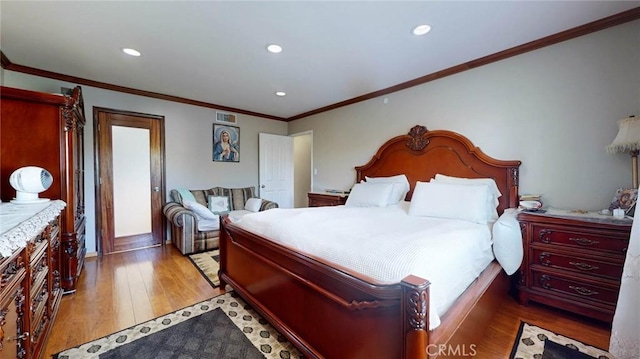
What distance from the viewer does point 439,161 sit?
10.4 ft

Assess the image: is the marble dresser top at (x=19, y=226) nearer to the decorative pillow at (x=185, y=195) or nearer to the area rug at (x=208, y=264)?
the area rug at (x=208, y=264)

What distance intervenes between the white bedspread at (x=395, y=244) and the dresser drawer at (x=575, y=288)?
55 cm

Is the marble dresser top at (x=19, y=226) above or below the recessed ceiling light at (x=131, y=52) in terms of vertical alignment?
below

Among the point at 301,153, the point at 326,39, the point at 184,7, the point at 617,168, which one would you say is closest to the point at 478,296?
the point at 617,168

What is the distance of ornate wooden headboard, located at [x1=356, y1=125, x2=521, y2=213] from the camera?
8.80 ft

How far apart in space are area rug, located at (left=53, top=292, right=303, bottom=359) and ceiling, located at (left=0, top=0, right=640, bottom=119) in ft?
7.84

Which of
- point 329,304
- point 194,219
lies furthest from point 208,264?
point 329,304

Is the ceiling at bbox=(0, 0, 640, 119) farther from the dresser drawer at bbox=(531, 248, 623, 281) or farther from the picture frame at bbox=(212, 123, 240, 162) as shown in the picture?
the dresser drawer at bbox=(531, 248, 623, 281)

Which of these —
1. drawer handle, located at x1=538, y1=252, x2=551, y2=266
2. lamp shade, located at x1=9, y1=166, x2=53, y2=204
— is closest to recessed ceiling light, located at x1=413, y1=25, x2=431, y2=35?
drawer handle, located at x1=538, y1=252, x2=551, y2=266

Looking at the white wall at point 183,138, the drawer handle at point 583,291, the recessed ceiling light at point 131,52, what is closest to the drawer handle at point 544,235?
the drawer handle at point 583,291

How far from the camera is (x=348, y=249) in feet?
4.71

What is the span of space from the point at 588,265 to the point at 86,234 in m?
5.40

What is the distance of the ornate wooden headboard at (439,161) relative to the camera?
268 centimetres

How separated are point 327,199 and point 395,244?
287 centimetres
